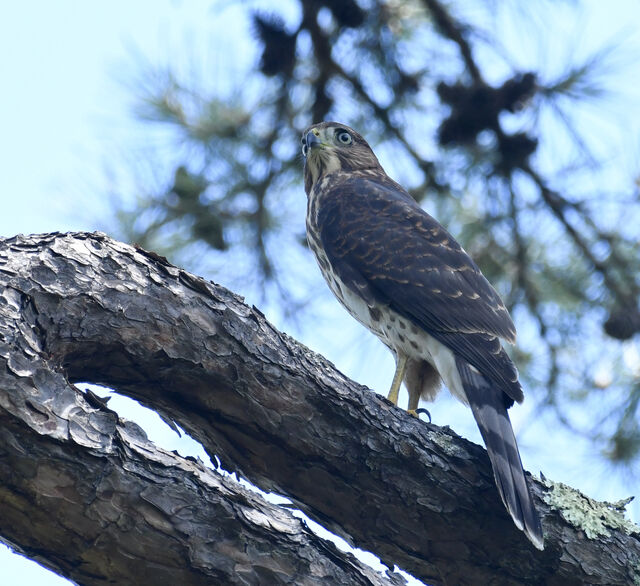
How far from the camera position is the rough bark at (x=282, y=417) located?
9.75ft

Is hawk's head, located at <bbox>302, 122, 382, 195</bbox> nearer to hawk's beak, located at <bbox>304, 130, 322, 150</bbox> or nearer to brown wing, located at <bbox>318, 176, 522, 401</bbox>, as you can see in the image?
hawk's beak, located at <bbox>304, 130, 322, 150</bbox>

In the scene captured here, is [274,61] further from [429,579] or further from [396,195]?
[429,579]

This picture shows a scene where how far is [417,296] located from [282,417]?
1.44 metres

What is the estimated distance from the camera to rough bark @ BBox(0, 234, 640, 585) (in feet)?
9.75

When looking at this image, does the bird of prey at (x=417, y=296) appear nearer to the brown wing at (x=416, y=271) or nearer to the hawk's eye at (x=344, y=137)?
the brown wing at (x=416, y=271)

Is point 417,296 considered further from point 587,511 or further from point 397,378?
point 587,511

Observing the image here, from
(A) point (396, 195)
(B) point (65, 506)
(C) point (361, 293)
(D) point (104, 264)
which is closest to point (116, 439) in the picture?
(B) point (65, 506)

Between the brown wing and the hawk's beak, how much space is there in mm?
386

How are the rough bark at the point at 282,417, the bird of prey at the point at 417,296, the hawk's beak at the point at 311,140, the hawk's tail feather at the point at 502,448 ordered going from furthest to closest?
the hawk's beak at the point at 311,140, the bird of prey at the point at 417,296, the hawk's tail feather at the point at 502,448, the rough bark at the point at 282,417

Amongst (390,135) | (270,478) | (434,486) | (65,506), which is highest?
(390,135)

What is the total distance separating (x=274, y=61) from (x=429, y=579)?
3.23 m

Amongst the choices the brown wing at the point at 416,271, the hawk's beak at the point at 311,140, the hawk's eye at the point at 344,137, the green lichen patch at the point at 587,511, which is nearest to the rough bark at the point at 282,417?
the green lichen patch at the point at 587,511

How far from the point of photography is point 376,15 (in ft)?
19.7

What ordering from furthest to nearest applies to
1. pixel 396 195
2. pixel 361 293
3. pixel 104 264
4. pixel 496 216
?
1. pixel 496 216
2. pixel 396 195
3. pixel 361 293
4. pixel 104 264
